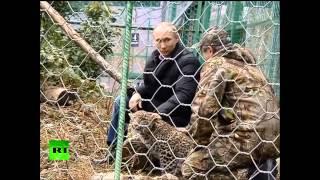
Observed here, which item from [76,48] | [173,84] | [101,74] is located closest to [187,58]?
[173,84]

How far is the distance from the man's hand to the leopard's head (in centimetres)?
5

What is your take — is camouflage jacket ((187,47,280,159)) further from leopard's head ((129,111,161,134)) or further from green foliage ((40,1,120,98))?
green foliage ((40,1,120,98))

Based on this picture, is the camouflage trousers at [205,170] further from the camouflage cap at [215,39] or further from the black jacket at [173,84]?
the camouflage cap at [215,39]

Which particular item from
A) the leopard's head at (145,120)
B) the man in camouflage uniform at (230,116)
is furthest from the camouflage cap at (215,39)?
the leopard's head at (145,120)

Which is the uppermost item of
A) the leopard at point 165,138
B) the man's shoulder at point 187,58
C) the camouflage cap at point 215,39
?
the camouflage cap at point 215,39

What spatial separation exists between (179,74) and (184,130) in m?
0.20

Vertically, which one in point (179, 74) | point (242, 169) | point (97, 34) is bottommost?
point (242, 169)

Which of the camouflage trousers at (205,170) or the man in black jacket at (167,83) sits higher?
the man in black jacket at (167,83)

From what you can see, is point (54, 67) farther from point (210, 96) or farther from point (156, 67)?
point (210, 96)

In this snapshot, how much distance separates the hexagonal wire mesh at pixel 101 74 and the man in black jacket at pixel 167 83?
0.03 metres

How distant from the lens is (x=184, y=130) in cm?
188

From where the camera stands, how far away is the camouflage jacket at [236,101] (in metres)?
1.70

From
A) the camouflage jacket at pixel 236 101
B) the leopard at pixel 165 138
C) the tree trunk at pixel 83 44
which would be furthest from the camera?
the tree trunk at pixel 83 44
